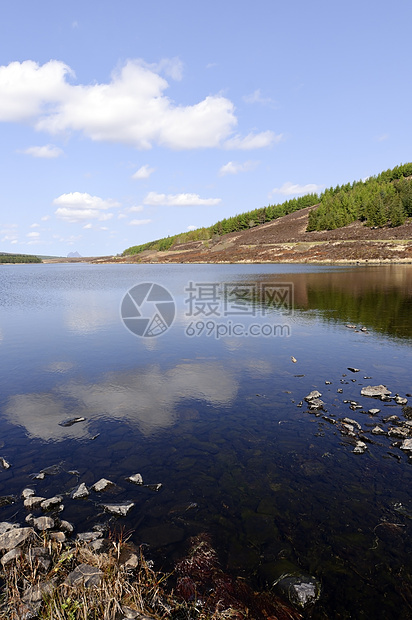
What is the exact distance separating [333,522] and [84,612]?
6.35 meters

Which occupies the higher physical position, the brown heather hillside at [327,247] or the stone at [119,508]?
the brown heather hillside at [327,247]

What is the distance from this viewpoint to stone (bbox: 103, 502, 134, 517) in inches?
364

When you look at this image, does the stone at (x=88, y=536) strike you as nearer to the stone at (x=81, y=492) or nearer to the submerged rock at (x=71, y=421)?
the stone at (x=81, y=492)

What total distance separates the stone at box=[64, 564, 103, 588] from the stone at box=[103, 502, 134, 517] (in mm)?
2046

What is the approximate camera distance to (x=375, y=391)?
16.5 m

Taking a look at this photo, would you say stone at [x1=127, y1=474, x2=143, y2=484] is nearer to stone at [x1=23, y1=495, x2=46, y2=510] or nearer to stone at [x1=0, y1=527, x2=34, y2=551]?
stone at [x1=23, y1=495, x2=46, y2=510]

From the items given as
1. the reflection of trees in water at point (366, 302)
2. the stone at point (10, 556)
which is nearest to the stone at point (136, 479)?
the stone at point (10, 556)

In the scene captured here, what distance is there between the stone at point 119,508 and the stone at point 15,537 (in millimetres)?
1952

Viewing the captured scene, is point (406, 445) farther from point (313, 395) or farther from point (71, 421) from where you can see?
→ point (71, 421)

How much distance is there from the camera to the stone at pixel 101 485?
10219mm

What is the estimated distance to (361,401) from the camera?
15750mm

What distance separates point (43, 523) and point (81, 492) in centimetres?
136

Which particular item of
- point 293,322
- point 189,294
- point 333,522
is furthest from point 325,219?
point 333,522

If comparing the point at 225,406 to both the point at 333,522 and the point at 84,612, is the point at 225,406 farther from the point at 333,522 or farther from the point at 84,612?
the point at 84,612
